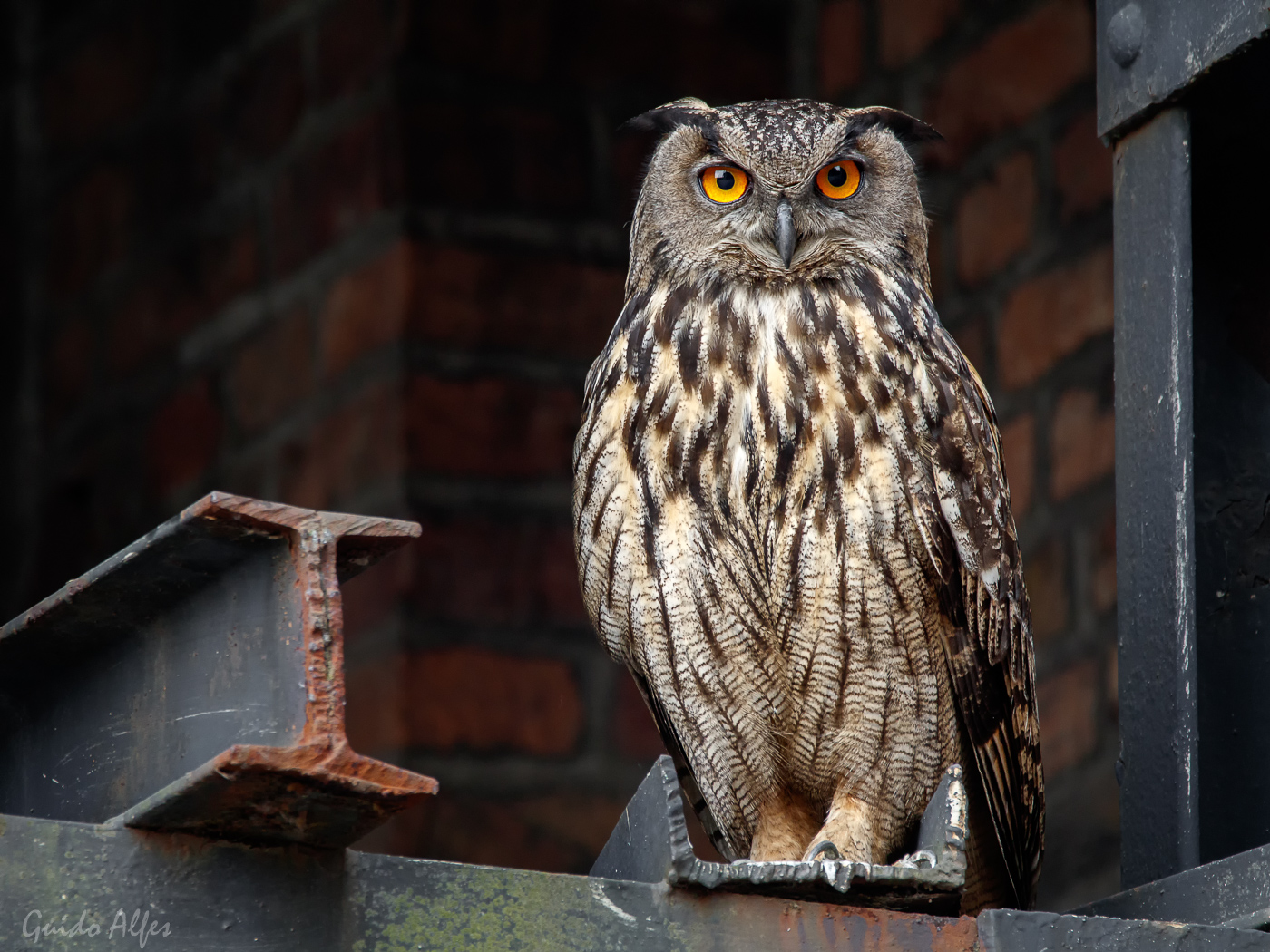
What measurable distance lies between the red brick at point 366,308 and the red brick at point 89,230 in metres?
0.85

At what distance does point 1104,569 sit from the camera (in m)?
3.73

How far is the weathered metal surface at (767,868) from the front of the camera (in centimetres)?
166

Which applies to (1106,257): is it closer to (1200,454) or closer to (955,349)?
(955,349)

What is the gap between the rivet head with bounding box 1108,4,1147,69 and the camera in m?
2.17

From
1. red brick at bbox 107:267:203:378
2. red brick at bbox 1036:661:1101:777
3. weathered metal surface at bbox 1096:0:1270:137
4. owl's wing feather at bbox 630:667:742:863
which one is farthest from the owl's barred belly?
red brick at bbox 107:267:203:378

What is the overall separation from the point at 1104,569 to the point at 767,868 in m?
2.18

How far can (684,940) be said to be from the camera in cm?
164

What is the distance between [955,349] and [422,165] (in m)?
1.73

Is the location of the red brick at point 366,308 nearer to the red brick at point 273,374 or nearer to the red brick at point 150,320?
the red brick at point 273,374

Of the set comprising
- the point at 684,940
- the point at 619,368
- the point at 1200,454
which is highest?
the point at 619,368

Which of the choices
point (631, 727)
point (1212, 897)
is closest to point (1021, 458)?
point (631, 727)

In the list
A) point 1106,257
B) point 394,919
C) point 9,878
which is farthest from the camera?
point 1106,257

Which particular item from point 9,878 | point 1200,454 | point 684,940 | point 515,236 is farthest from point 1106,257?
point 9,878

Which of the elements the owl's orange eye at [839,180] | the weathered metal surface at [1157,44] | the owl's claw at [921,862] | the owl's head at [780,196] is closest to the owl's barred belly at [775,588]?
the owl's head at [780,196]
